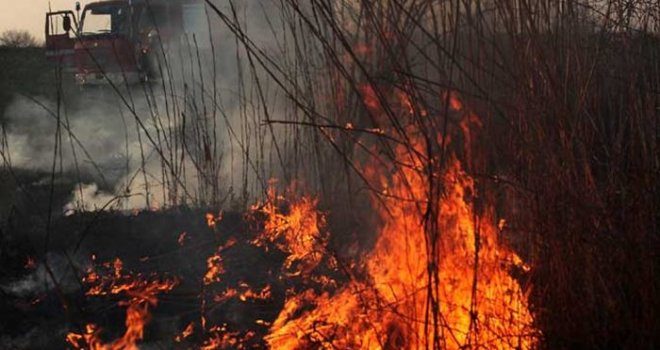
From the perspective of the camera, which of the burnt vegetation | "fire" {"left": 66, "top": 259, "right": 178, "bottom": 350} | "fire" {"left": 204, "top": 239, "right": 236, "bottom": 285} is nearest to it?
the burnt vegetation

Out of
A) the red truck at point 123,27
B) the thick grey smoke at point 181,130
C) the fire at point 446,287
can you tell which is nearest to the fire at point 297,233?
the thick grey smoke at point 181,130

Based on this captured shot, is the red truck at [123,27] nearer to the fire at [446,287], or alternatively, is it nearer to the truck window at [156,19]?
the truck window at [156,19]

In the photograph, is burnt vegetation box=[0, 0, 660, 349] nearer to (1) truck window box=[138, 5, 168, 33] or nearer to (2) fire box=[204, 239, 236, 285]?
(2) fire box=[204, 239, 236, 285]

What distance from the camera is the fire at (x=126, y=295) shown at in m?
3.08

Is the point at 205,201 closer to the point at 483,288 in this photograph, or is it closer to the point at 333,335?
the point at 333,335

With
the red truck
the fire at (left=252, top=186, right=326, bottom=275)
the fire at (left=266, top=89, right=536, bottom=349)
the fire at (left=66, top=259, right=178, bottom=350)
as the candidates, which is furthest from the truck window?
the fire at (left=266, top=89, right=536, bottom=349)

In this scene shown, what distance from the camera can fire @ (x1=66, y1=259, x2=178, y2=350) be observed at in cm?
308

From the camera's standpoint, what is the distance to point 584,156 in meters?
2.38

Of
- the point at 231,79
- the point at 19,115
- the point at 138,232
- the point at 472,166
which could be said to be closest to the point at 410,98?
the point at 472,166

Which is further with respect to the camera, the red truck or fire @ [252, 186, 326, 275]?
the red truck

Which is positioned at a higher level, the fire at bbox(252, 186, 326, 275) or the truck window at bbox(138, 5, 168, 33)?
the truck window at bbox(138, 5, 168, 33)

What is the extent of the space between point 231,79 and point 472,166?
598 centimetres

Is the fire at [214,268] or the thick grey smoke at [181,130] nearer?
the fire at [214,268]

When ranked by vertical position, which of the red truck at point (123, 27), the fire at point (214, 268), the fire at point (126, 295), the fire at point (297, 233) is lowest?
the fire at point (126, 295)
